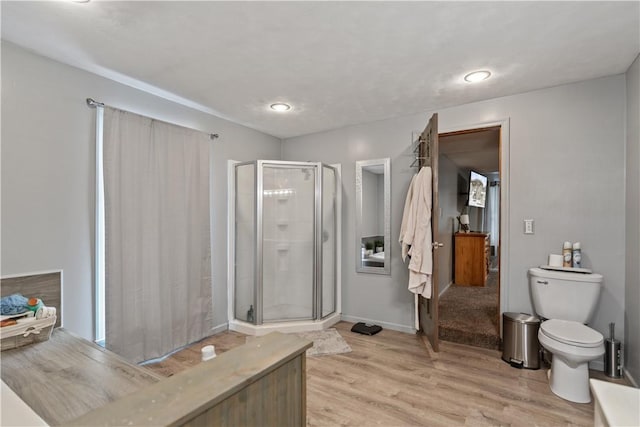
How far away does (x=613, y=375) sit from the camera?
2336 millimetres

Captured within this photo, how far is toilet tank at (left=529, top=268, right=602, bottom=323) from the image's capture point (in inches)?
94.3

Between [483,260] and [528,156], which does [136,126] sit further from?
[483,260]

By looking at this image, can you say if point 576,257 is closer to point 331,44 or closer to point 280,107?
point 331,44

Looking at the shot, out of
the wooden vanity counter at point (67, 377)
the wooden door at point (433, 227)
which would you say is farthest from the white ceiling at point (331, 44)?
the wooden vanity counter at point (67, 377)

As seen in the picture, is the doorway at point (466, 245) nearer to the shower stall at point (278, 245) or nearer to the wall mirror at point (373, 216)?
the wall mirror at point (373, 216)

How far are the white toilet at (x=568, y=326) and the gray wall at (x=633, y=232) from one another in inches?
8.0

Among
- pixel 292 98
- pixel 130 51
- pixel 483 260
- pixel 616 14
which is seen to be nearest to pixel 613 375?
pixel 616 14

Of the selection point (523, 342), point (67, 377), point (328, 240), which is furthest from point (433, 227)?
point (67, 377)

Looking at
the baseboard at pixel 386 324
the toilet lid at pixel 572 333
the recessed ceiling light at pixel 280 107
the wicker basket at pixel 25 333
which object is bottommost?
the baseboard at pixel 386 324

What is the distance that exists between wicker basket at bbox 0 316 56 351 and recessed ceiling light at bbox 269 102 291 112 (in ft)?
7.77

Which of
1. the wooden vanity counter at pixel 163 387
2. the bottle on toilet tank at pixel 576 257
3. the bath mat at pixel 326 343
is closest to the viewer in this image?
the wooden vanity counter at pixel 163 387

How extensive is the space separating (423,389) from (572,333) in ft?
3.69

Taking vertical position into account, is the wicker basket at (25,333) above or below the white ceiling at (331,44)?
below

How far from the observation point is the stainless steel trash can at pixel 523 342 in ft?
8.44
